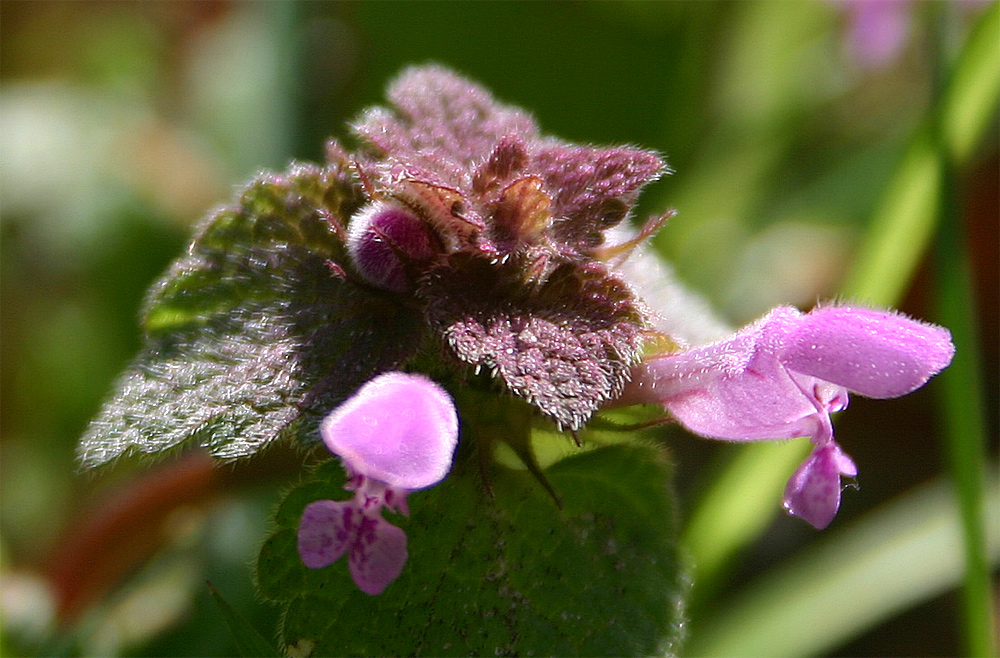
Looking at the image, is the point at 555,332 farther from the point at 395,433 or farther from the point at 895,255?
the point at 895,255

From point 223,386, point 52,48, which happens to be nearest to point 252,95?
point 52,48

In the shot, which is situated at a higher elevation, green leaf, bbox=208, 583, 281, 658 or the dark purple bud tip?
the dark purple bud tip

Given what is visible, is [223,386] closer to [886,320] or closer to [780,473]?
[886,320]

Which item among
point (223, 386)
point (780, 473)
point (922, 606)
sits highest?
point (223, 386)

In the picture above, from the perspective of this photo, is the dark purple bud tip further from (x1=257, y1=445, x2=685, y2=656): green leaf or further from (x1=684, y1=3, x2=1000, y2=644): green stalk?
(x1=684, y1=3, x2=1000, y2=644): green stalk

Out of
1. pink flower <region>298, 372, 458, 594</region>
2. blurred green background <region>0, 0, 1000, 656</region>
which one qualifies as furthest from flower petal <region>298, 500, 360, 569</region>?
blurred green background <region>0, 0, 1000, 656</region>

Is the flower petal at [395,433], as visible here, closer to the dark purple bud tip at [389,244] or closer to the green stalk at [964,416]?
the dark purple bud tip at [389,244]

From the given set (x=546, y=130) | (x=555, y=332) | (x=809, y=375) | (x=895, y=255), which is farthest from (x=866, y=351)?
(x=546, y=130)
